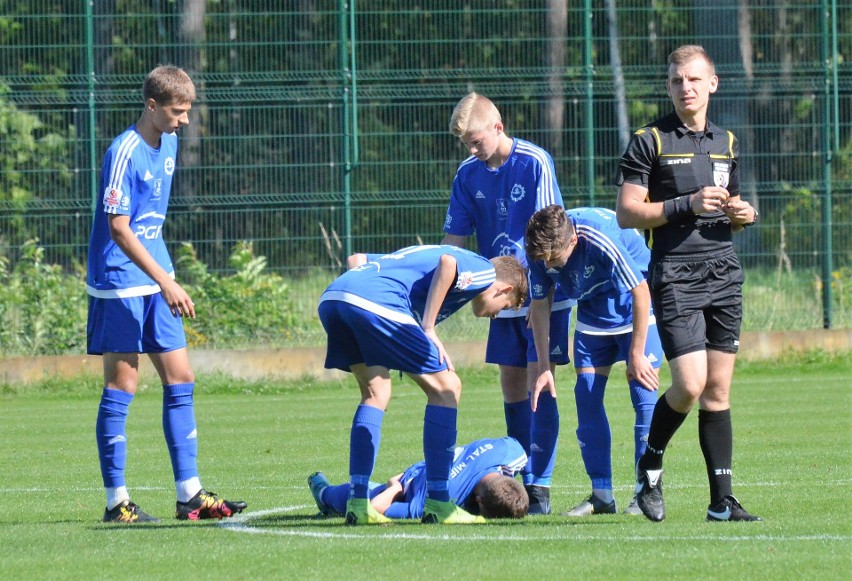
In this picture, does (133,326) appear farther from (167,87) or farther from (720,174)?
(720,174)

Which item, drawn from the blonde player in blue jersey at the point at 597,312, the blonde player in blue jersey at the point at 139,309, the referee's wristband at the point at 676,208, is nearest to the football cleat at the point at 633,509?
the blonde player in blue jersey at the point at 597,312

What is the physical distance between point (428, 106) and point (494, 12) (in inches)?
56.7

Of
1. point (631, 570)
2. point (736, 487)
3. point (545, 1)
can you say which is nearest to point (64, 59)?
point (545, 1)

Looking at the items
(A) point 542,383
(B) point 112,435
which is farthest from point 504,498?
(B) point 112,435

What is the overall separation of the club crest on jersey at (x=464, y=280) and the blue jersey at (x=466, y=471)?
1030mm

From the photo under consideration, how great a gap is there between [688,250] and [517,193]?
177cm

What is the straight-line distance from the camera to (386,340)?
22.5ft

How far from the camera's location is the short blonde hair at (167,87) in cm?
746

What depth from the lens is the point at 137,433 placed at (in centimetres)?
1218

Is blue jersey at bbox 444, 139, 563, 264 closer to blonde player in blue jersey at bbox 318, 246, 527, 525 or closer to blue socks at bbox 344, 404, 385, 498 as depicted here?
blonde player in blue jersey at bbox 318, 246, 527, 525

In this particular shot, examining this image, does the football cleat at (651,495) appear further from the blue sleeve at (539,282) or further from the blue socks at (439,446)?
the blue sleeve at (539,282)

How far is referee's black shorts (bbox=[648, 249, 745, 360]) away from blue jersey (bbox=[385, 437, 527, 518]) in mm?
1378

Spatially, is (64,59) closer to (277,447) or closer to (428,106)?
(428,106)

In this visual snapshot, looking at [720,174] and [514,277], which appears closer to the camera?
[720,174]
